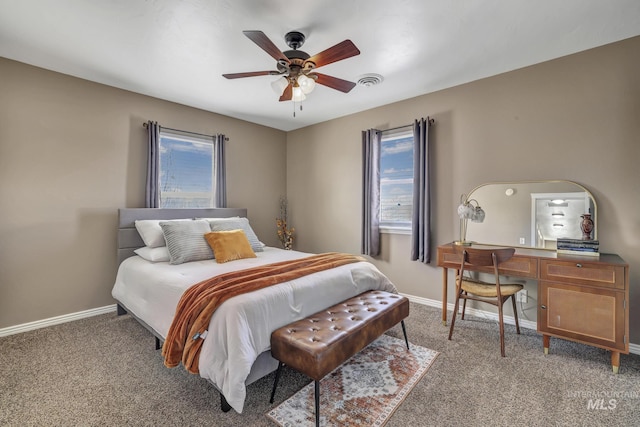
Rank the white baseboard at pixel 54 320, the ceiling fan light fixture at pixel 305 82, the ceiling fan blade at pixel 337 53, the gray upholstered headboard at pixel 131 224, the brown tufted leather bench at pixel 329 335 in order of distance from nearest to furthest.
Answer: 1. the brown tufted leather bench at pixel 329 335
2. the ceiling fan blade at pixel 337 53
3. the ceiling fan light fixture at pixel 305 82
4. the white baseboard at pixel 54 320
5. the gray upholstered headboard at pixel 131 224

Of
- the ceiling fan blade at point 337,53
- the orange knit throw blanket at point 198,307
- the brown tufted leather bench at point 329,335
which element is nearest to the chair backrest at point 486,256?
the brown tufted leather bench at point 329,335

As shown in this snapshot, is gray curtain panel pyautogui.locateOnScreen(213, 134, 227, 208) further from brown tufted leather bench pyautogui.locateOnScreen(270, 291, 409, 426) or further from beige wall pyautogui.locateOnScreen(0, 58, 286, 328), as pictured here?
brown tufted leather bench pyautogui.locateOnScreen(270, 291, 409, 426)

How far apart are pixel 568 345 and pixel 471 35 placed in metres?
2.77

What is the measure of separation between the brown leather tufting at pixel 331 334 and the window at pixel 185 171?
279cm

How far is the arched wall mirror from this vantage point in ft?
8.71

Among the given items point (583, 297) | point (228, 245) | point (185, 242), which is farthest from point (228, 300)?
point (583, 297)

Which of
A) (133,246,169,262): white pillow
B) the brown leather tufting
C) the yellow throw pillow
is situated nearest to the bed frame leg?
the brown leather tufting

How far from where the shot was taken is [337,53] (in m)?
2.02

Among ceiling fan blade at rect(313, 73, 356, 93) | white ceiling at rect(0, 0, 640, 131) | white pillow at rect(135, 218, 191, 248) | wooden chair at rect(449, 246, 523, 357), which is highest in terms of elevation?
white ceiling at rect(0, 0, 640, 131)

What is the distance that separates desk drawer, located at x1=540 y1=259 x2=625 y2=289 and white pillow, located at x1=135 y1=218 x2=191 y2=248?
3.66 m

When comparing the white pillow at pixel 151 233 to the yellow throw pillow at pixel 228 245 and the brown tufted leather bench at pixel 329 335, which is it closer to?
the yellow throw pillow at pixel 228 245

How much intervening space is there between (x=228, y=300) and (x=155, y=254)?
1.61 metres

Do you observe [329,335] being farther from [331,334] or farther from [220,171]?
[220,171]

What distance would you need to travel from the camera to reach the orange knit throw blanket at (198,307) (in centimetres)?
177
